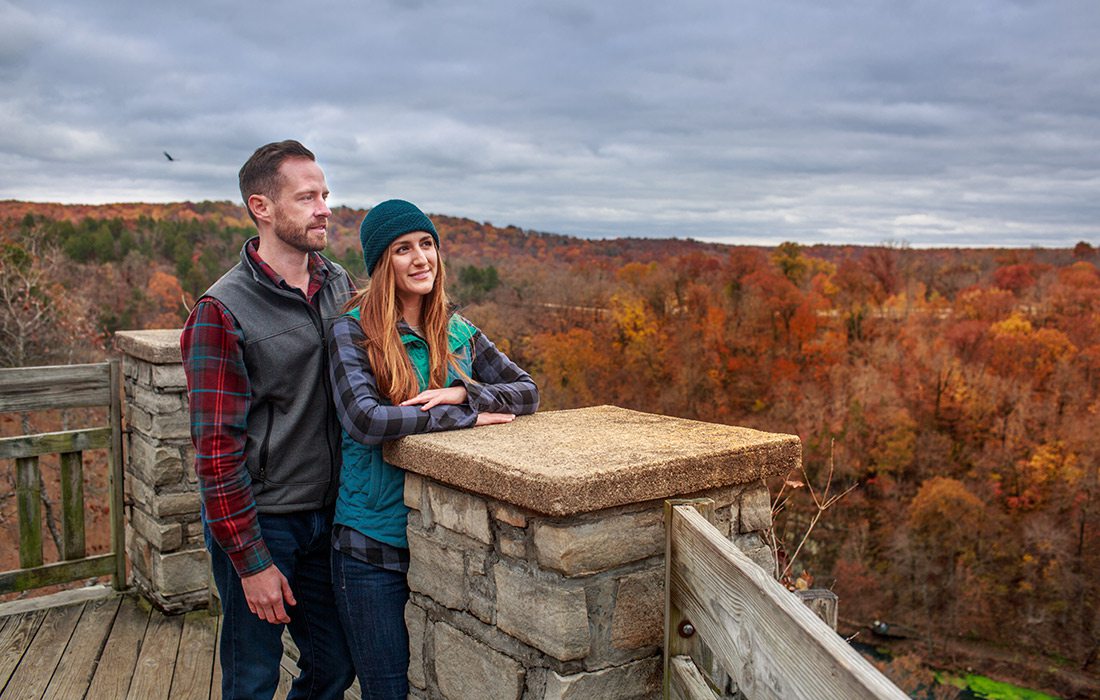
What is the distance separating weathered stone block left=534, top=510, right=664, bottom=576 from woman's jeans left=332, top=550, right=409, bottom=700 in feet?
2.23

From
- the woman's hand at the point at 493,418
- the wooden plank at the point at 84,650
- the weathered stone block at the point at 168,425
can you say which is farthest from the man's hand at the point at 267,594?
the weathered stone block at the point at 168,425

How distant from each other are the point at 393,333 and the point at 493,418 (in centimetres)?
38

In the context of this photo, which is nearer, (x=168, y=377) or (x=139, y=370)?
(x=168, y=377)

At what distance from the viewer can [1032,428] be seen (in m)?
35.8

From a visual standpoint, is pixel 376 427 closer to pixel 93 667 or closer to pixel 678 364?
pixel 93 667

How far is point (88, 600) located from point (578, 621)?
3486mm

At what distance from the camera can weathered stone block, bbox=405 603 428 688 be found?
2.42 meters

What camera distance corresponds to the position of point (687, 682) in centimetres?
184

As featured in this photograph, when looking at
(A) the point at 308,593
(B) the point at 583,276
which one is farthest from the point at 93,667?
(B) the point at 583,276

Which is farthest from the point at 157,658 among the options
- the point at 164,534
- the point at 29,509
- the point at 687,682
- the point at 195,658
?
the point at 687,682

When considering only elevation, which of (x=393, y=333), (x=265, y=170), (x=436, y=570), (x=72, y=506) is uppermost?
(x=265, y=170)

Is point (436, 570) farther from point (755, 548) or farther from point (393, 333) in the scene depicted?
point (755, 548)

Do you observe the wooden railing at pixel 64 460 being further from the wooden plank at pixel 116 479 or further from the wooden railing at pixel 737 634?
the wooden railing at pixel 737 634

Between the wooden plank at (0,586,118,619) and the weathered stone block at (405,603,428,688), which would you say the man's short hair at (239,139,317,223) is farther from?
the wooden plank at (0,586,118,619)
